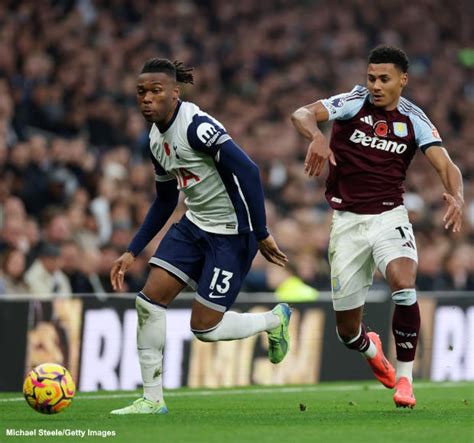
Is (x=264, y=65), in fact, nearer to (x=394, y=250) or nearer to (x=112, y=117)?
(x=112, y=117)

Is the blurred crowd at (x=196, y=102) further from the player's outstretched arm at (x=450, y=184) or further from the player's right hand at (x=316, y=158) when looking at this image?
the player's right hand at (x=316, y=158)

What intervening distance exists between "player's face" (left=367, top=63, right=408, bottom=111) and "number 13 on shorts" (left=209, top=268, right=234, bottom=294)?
1.59 m

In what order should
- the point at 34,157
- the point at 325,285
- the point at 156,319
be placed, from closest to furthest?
the point at 156,319 → the point at 34,157 → the point at 325,285

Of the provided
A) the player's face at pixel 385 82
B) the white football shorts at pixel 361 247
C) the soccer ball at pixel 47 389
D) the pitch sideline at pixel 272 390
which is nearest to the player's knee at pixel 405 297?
the white football shorts at pixel 361 247

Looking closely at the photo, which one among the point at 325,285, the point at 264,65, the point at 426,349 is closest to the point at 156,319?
the point at 426,349

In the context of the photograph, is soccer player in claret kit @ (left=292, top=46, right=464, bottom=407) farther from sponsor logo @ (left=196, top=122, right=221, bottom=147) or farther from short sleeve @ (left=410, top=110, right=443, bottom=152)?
sponsor logo @ (left=196, top=122, right=221, bottom=147)

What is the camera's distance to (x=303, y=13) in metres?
22.2

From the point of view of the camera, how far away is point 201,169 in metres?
8.30

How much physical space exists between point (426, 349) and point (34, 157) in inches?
188

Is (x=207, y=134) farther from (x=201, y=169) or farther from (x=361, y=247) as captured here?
(x=361, y=247)

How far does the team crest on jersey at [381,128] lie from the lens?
29.1 feet

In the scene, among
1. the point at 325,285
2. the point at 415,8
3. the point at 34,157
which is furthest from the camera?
the point at 415,8


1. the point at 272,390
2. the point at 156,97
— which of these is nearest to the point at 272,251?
→ the point at 156,97

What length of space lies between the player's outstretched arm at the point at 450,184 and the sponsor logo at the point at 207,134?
1.48 meters
